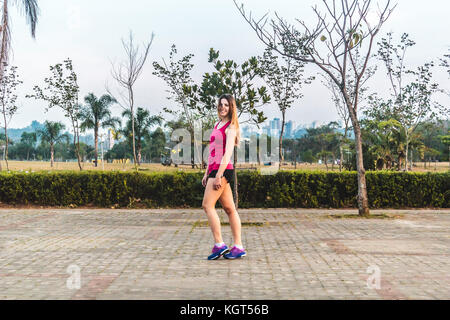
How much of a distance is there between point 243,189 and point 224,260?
7.55 metres

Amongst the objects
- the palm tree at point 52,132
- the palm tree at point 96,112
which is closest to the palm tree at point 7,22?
the palm tree at point 96,112

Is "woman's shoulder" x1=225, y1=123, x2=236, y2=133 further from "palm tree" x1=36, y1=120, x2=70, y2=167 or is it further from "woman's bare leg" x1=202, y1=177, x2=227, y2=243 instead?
"palm tree" x1=36, y1=120, x2=70, y2=167

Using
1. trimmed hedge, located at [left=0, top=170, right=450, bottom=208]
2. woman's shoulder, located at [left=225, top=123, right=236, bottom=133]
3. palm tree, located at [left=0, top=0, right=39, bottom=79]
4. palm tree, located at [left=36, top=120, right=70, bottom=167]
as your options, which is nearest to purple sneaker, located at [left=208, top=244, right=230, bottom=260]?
woman's shoulder, located at [left=225, top=123, right=236, bottom=133]

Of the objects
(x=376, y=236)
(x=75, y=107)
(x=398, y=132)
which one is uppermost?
(x=75, y=107)

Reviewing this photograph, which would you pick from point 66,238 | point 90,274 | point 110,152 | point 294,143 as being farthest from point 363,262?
point 110,152

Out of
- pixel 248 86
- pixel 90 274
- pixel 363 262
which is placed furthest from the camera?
pixel 248 86

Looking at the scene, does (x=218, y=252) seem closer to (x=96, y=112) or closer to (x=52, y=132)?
(x=96, y=112)

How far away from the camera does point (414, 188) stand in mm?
13469

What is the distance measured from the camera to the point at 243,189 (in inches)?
536

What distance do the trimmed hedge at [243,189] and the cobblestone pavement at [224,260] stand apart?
8.65 ft

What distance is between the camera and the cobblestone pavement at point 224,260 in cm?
455

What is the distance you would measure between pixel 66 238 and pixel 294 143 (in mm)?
83985

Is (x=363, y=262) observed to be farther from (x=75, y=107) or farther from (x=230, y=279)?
(x=75, y=107)

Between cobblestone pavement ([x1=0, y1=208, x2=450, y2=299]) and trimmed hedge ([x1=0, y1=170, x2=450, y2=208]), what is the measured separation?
264 cm
